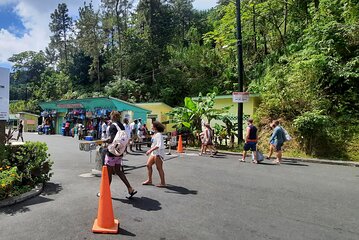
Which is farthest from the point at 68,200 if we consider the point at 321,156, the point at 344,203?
the point at 321,156

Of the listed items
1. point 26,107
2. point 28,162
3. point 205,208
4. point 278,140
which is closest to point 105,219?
point 205,208

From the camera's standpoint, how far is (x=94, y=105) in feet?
87.7

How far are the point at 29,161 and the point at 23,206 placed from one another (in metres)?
1.60

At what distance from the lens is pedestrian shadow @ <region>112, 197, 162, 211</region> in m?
5.61

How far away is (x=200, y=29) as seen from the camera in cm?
4244

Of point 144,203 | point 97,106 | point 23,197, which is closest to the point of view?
point 144,203

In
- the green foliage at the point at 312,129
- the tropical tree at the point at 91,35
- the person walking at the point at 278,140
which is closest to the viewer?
the person walking at the point at 278,140

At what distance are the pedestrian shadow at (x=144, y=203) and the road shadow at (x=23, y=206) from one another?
1.61 m

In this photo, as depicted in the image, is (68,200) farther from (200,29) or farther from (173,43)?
(200,29)

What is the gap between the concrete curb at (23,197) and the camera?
5668 millimetres

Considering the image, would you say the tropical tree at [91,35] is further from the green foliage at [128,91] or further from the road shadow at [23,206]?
the road shadow at [23,206]

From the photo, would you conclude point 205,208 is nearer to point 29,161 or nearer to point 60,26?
point 29,161

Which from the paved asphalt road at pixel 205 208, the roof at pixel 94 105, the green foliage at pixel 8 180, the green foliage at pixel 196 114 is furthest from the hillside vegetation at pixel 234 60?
the green foliage at pixel 8 180

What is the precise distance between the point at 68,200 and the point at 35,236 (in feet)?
5.80
